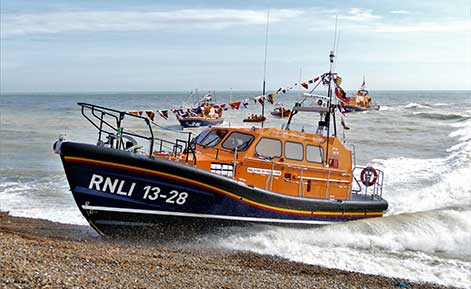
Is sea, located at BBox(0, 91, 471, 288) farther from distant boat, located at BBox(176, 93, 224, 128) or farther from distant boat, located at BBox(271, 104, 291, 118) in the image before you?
distant boat, located at BBox(176, 93, 224, 128)

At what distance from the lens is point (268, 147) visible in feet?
32.4

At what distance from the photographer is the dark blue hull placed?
791 cm

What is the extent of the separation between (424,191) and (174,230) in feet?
31.4

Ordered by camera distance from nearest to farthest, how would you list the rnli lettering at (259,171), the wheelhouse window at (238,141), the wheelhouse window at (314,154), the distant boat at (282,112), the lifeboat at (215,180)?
the lifeboat at (215,180) → the rnli lettering at (259,171) → the wheelhouse window at (238,141) → the wheelhouse window at (314,154) → the distant boat at (282,112)

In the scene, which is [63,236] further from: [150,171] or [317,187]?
[317,187]

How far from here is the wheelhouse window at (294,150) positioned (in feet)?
33.0

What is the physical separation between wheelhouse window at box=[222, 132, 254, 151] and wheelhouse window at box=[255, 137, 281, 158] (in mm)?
212

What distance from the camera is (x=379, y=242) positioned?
10.3 metres

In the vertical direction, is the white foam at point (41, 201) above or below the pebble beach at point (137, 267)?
below

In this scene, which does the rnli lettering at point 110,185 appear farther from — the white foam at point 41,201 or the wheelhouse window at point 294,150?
the wheelhouse window at point 294,150

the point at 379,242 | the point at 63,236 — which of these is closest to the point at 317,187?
the point at 379,242

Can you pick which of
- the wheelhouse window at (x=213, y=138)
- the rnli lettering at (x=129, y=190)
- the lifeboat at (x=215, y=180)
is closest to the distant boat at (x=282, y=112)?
the lifeboat at (x=215, y=180)

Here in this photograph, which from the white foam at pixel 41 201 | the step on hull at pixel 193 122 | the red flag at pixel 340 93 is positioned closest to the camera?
the white foam at pixel 41 201

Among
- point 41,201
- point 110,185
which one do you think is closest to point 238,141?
point 110,185
